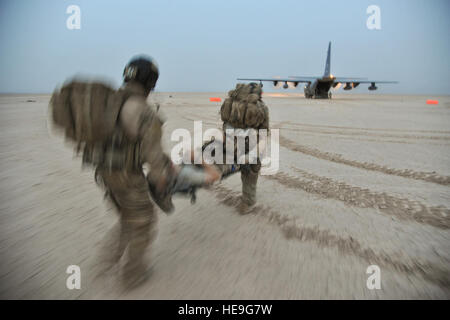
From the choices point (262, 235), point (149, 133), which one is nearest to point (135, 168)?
point (149, 133)

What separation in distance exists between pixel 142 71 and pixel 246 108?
153 cm

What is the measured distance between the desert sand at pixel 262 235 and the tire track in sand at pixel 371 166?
37 mm

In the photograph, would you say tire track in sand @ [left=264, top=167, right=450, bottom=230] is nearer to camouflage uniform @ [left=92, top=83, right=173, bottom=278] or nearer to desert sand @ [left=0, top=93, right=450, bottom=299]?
desert sand @ [left=0, top=93, right=450, bottom=299]

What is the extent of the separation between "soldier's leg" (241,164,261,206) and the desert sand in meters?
0.18

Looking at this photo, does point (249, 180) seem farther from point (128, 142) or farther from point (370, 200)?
point (128, 142)

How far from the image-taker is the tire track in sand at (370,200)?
3332 mm

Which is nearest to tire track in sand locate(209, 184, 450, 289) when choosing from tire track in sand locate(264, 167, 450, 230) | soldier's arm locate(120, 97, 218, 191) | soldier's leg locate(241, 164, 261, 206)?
soldier's leg locate(241, 164, 261, 206)

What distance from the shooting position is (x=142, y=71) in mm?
1717

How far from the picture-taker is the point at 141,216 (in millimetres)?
1833

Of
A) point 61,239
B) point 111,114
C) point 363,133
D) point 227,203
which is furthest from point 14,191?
point 363,133

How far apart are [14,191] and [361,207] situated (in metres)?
5.44

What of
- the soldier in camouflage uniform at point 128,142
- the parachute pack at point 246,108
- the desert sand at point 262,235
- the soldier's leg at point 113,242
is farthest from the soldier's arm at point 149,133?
the parachute pack at point 246,108

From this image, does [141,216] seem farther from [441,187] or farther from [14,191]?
[441,187]

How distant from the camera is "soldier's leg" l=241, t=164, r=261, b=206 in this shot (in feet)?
11.2
